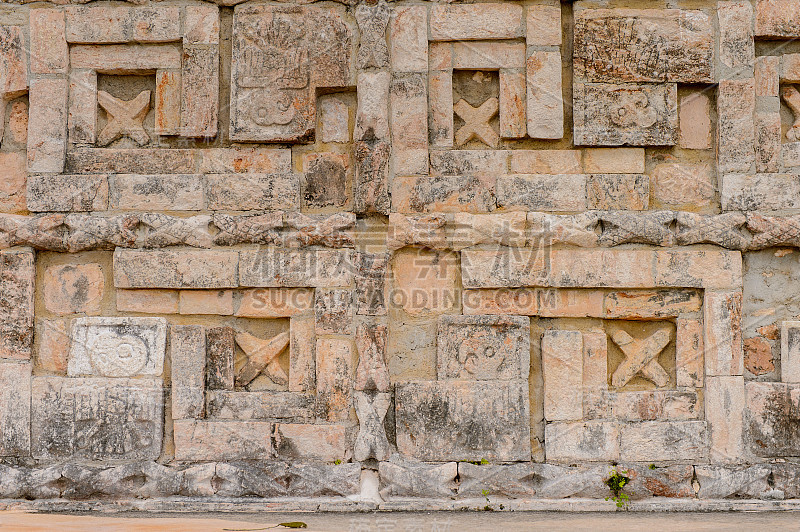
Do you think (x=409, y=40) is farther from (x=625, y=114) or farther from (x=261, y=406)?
(x=261, y=406)

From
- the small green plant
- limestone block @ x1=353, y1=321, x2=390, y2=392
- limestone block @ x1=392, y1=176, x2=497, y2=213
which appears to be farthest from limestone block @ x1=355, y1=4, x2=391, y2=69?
the small green plant

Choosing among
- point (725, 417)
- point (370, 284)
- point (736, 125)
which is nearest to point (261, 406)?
point (370, 284)

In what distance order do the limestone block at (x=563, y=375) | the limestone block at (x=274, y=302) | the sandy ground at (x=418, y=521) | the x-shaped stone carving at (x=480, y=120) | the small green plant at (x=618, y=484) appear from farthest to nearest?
the x-shaped stone carving at (x=480, y=120) < the limestone block at (x=274, y=302) < the limestone block at (x=563, y=375) < the small green plant at (x=618, y=484) < the sandy ground at (x=418, y=521)

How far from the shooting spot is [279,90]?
4.30 m

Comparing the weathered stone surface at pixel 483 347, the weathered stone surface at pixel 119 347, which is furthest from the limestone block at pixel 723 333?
the weathered stone surface at pixel 119 347

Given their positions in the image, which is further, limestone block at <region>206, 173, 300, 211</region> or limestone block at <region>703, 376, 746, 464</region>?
limestone block at <region>206, 173, 300, 211</region>

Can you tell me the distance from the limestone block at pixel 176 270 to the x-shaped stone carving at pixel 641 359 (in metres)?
2.33

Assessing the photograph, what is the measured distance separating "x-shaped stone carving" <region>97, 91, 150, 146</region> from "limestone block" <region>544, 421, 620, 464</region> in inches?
121

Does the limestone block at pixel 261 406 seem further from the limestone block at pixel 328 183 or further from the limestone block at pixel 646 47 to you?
the limestone block at pixel 646 47

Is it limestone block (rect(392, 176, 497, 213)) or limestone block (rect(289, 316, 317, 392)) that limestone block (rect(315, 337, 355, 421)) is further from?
limestone block (rect(392, 176, 497, 213))

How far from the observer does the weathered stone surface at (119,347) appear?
4.18m

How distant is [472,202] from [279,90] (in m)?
1.35

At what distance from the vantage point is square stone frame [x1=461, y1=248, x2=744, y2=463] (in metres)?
4.11

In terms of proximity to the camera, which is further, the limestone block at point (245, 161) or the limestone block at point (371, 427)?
the limestone block at point (245, 161)
